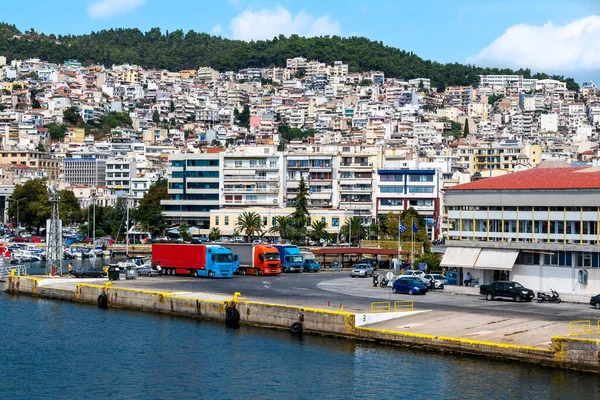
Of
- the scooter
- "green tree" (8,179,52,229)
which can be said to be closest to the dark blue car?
the scooter

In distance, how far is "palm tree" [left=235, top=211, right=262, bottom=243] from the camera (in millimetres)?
112312

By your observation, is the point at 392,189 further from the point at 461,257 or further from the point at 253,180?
the point at 461,257

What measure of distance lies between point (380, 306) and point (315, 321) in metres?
4.64

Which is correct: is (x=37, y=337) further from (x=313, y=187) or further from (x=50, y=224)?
(x=313, y=187)

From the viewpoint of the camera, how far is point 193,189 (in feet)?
417

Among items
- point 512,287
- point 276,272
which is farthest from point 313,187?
point 512,287

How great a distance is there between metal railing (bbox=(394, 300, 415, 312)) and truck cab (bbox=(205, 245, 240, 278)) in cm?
2089

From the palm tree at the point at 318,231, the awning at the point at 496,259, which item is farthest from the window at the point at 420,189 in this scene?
the awning at the point at 496,259

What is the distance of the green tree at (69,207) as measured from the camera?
146 metres

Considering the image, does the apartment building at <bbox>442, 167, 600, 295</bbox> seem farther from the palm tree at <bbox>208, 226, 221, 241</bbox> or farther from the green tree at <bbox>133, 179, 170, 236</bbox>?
the green tree at <bbox>133, 179, 170, 236</bbox>

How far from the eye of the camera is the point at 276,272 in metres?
74.1

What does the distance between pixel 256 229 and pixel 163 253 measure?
3989 cm

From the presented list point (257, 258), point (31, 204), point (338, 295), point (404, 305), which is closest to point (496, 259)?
point (404, 305)

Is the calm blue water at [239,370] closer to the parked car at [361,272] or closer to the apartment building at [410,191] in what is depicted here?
the parked car at [361,272]
